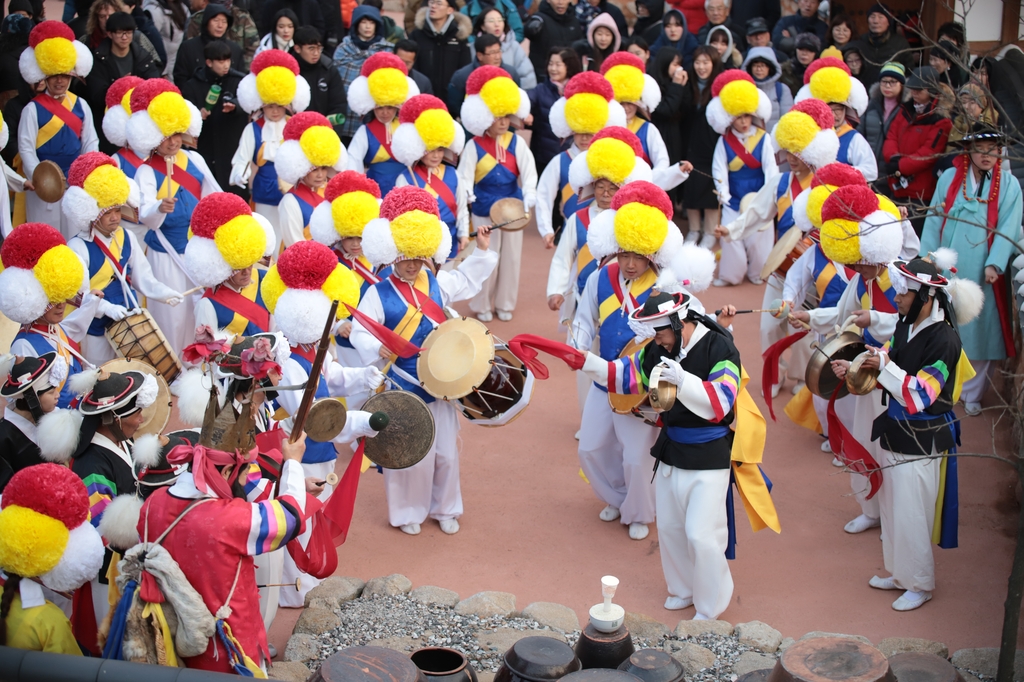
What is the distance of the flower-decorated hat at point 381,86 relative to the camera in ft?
32.0

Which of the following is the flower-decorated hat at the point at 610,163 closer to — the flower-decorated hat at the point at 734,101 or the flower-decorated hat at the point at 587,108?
the flower-decorated hat at the point at 587,108

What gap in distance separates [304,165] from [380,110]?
5.21 ft

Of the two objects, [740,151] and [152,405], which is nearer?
[152,405]

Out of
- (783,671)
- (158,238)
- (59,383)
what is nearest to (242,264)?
(59,383)

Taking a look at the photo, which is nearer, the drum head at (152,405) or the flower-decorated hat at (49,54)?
the drum head at (152,405)

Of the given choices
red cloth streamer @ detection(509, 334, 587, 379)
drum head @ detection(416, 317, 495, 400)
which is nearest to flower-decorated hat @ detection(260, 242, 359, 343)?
drum head @ detection(416, 317, 495, 400)

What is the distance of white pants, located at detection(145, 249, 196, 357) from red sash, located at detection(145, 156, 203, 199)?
567 millimetres

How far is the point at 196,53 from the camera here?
35.7ft

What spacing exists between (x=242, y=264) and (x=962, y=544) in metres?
4.61

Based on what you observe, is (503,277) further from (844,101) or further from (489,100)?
(844,101)

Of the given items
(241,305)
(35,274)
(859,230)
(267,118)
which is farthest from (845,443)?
(267,118)

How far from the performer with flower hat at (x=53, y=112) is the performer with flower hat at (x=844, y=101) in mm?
6365

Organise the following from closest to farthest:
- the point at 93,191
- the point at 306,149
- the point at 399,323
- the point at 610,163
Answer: the point at 399,323 < the point at 93,191 < the point at 610,163 < the point at 306,149

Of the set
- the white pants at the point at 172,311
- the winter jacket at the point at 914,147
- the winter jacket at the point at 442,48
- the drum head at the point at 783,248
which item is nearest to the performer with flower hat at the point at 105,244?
the white pants at the point at 172,311
